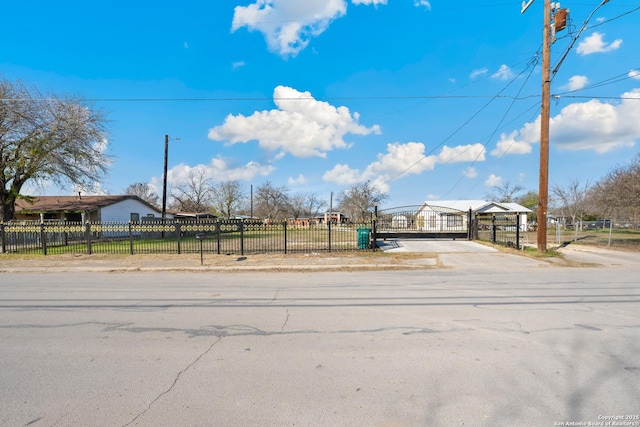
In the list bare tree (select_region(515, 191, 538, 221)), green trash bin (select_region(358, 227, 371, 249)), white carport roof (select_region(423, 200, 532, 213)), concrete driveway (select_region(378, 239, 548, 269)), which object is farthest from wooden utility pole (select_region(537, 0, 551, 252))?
bare tree (select_region(515, 191, 538, 221))

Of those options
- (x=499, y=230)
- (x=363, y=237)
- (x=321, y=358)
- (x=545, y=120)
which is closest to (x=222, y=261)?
(x=363, y=237)

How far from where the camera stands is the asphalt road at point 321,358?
109 inches

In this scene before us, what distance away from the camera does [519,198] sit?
7575 cm

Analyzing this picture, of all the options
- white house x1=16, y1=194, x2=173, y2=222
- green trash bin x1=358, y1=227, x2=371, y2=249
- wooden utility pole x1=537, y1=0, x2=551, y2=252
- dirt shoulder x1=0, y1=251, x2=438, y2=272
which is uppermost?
wooden utility pole x1=537, y1=0, x2=551, y2=252

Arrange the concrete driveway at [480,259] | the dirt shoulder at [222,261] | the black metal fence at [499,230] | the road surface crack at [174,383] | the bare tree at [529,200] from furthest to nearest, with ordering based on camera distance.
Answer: the bare tree at [529,200] < the black metal fence at [499,230] < the concrete driveway at [480,259] < the dirt shoulder at [222,261] < the road surface crack at [174,383]

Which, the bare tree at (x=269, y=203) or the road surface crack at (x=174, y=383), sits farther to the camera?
the bare tree at (x=269, y=203)

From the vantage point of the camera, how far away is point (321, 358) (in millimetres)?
3828

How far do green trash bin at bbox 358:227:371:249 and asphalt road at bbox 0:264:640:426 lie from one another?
329 inches

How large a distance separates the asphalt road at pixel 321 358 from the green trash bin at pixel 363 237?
27.4ft

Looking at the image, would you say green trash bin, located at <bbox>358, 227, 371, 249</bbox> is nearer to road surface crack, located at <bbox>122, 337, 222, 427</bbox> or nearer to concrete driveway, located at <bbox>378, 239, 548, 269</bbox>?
concrete driveway, located at <bbox>378, 239, 548, 269</bbox>

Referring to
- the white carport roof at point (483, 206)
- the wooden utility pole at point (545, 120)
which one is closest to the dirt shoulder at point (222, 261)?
the wooden utility pole at point (545, 120)

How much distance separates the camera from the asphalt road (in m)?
2.77

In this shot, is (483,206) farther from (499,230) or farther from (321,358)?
(321,358)

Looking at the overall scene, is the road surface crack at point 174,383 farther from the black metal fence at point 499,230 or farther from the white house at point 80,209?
the white house at point 80,209
